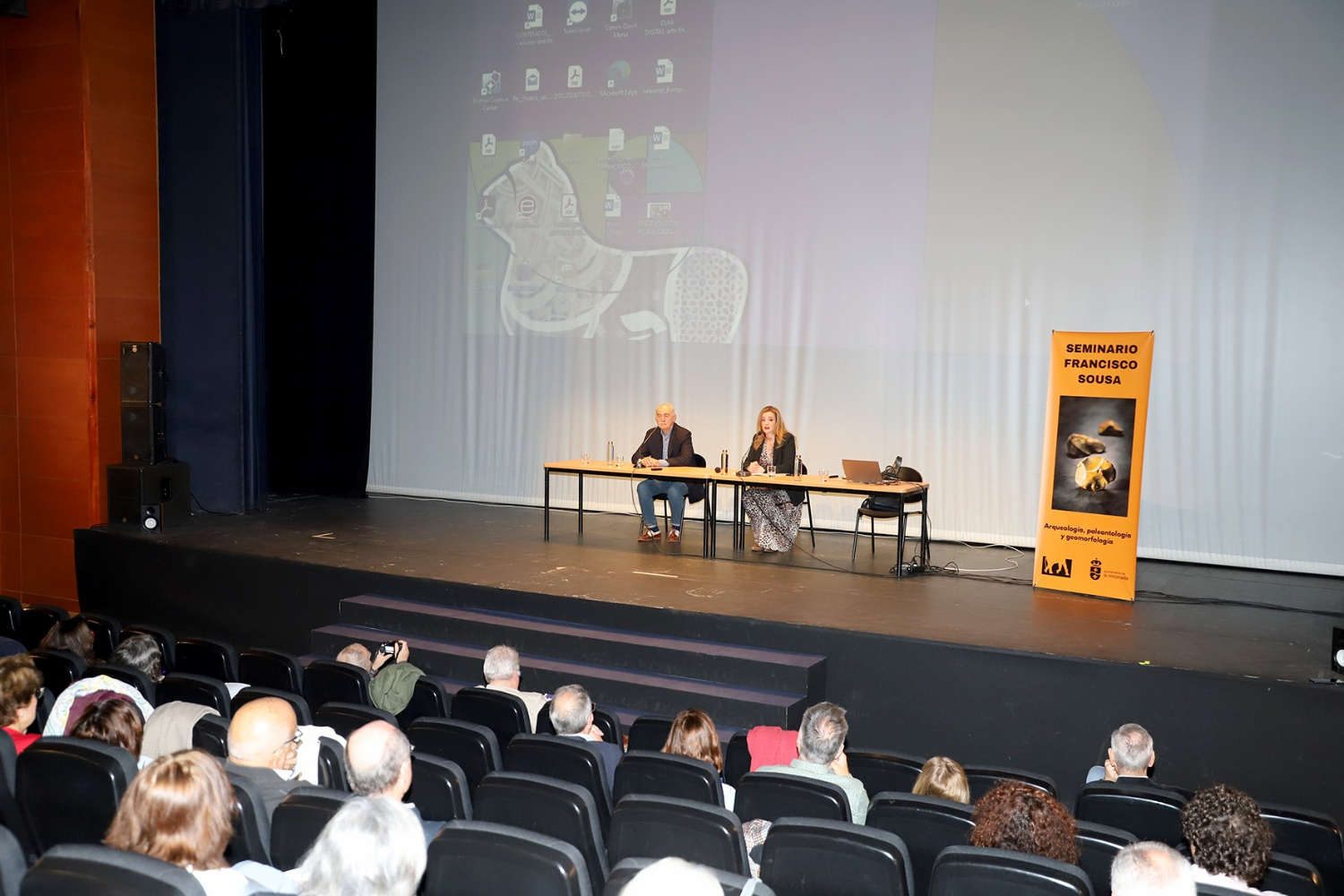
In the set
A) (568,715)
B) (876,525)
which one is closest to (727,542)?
(876,525)

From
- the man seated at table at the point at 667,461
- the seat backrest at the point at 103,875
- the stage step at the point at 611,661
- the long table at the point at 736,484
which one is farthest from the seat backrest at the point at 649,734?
the man seated at table at the point at 667,461

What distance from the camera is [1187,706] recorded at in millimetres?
4660

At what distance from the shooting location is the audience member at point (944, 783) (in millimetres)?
3068

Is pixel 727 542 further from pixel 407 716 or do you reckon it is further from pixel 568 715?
pixel 568 715

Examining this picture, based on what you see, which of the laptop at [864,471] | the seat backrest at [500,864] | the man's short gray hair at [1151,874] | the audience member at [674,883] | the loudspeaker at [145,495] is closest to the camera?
the audience member at [674,883]

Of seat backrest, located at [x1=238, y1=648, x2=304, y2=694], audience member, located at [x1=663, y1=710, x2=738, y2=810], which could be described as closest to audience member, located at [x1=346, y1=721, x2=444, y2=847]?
audience member, located at [x1=663, y1=710, x2=738, y2=810]

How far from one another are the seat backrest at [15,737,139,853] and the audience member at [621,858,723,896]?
1.72 meters

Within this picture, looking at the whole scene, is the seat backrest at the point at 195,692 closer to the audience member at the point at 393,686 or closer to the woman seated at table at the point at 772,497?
the audience member at the point at 393,686

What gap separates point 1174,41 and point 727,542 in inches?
186

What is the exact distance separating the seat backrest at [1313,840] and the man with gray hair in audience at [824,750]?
1150mm

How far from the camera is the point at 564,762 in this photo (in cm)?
329

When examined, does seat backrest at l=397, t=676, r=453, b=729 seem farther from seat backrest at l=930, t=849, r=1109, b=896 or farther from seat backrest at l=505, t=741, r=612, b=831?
seat backrest at l=930, t=849, r=1109, b=896

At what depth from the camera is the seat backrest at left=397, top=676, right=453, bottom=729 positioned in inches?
172

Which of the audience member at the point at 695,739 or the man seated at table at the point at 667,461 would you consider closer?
the audience member at the point at 695,739
